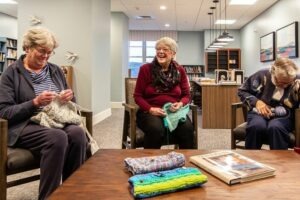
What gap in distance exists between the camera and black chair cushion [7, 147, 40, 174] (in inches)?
64.1

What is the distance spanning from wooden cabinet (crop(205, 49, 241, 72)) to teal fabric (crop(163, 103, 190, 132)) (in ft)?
29.9

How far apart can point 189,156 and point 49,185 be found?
79cm

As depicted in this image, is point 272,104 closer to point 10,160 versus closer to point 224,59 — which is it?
point 10,160

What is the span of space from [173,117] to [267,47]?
617 centimetres

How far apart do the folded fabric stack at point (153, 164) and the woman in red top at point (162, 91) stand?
0.99 meters

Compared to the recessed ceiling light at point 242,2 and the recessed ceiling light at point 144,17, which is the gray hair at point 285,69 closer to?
the recessed ceiling light at point 242,2

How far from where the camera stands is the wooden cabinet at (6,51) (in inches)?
337

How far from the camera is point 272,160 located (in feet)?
5.08

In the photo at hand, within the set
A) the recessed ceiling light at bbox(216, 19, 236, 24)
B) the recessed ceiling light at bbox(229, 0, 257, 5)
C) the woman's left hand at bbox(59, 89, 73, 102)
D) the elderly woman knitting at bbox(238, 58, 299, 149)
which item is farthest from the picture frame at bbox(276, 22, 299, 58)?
the woman's left hand at bbox(59, 89, 73, 102)

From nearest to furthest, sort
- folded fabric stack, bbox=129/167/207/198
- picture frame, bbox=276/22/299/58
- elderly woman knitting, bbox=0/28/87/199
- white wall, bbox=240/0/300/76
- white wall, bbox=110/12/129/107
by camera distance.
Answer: folded fabric stack, bbox=129/167/207/198
elderly woman knitting, bbox=0/28/87/199
picture frame, bbox=276/22/299/58
white wall, bbox=240/0/300/76
white wall, bbox=110/12/129/107

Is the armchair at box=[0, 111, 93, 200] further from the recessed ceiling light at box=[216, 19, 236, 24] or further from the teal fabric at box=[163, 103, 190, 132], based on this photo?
the recessed ceiling light at box=[216, 19, 236, 24]

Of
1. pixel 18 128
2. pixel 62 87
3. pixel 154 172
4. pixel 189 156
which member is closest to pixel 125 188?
pixel 154 172

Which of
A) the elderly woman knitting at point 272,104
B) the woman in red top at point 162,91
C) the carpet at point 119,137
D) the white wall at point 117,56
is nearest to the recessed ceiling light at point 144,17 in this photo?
the white wall at point 117,56

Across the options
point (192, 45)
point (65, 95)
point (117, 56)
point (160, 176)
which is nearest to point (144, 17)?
point (117, 56)
